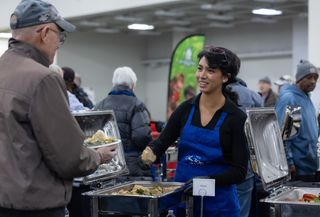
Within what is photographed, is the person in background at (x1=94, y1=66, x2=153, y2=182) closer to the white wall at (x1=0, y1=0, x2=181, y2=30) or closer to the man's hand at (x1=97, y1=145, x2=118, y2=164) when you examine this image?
the man's hand at (x1=97, y1=145, x2=118, y2=164)

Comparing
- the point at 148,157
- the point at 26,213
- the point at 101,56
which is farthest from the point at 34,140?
the point at 101,56

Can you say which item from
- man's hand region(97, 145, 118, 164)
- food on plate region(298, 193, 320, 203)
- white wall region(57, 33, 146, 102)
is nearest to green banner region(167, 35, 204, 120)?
white wall region(57, 33, 146, 102)

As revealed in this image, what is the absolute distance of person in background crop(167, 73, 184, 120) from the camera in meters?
8.57

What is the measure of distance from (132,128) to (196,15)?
7.28 meters

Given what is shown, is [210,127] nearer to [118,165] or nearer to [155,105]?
[118,165]

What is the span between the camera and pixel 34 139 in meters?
1.30

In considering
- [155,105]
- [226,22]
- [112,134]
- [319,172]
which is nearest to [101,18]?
[226,22]

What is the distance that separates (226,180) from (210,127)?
243mm

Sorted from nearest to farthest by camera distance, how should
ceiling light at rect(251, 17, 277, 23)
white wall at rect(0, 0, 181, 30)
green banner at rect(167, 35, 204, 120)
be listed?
1. white wall at rect(0, 0, 181, 30)
2. green banner at rect(167, 35, 204, 120)
3. ceiling light at rect(251, 17, 277, 23)

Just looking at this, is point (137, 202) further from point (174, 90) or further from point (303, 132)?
point (174, 90)

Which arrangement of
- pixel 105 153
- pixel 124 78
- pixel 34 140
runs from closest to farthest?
pixel 34 140, pixel 105 153, pixel 124 78

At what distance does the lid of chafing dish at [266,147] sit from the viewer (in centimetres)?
183

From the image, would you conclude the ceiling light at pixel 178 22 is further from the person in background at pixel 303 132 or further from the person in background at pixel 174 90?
the person in background at pixel 303 132

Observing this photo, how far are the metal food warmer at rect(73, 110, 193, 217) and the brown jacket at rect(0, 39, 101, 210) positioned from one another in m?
0.50
